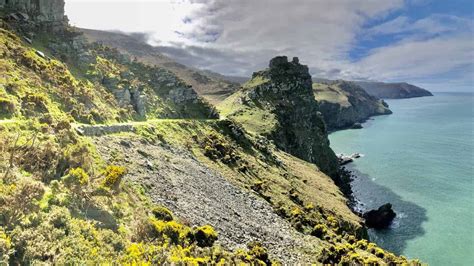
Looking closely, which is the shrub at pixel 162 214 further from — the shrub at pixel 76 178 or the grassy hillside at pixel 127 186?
the shrub at pixel 76 178

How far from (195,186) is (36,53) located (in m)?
33.8

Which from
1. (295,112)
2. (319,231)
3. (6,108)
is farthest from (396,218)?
(6,108)

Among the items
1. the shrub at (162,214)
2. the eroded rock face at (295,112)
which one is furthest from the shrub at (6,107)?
the eroded rock face at (295,112)

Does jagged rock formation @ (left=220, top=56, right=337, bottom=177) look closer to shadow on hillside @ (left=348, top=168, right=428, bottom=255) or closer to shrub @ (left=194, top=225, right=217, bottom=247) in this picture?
shadow on hillside @ (left=348, top=168, right=428, bottom=255)

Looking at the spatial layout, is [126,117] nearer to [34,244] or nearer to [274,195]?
[274,195]

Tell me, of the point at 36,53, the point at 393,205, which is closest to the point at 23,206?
the point at 36,53

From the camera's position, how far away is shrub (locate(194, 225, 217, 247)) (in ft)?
110

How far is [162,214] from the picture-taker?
33.9 metres

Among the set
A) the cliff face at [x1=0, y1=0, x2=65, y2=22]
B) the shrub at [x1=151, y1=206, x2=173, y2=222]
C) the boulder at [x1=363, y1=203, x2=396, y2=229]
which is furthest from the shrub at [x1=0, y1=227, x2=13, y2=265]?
the boulder at [x1=363, y1=203, x2=396, y2=229]

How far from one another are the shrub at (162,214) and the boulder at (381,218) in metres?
67.5

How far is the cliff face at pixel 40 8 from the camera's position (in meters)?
64.5

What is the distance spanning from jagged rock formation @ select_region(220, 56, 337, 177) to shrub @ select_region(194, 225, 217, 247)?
277ft

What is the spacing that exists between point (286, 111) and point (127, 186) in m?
116

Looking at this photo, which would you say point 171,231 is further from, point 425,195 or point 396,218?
point 425,195
